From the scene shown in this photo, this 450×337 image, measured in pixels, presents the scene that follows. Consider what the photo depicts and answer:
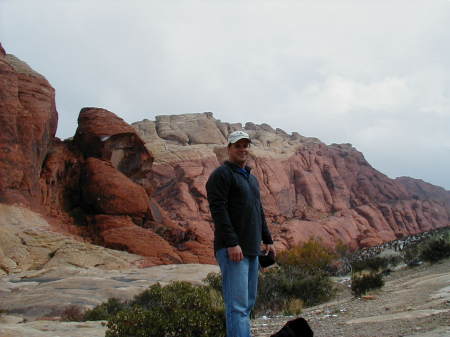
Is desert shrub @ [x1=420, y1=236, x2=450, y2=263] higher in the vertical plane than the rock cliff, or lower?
lower

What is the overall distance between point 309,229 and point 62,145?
3409 cm

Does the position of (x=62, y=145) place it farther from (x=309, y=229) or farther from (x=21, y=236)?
(x=309, y=229)

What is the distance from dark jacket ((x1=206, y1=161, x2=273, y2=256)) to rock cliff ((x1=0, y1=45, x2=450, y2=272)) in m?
21.6

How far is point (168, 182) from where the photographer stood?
57562 mm

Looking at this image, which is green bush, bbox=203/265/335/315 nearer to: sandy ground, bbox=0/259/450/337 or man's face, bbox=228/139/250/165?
sandy ground, bbox=0/259/450/337

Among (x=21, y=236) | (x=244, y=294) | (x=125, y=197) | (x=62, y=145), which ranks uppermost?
(x=62, y=145)

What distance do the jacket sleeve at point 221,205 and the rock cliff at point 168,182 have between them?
21729 mm

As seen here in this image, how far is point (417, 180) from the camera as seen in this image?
322ft

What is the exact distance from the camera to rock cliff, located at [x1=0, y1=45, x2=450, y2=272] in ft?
88.5

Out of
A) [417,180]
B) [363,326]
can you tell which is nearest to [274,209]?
[417,180]

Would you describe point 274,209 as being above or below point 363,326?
above

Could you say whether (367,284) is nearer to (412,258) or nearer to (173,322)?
(173,322)

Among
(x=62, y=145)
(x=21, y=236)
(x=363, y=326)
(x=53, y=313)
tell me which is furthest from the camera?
(x=62, y=145)

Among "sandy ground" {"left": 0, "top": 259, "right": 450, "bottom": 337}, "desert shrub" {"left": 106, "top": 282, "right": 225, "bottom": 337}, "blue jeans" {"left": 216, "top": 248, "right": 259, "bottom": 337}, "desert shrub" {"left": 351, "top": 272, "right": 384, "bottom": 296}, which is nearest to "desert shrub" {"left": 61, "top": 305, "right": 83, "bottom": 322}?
"sandy ground" {"left": 0, "top": 259, "right": 450, "bottom": 337}
